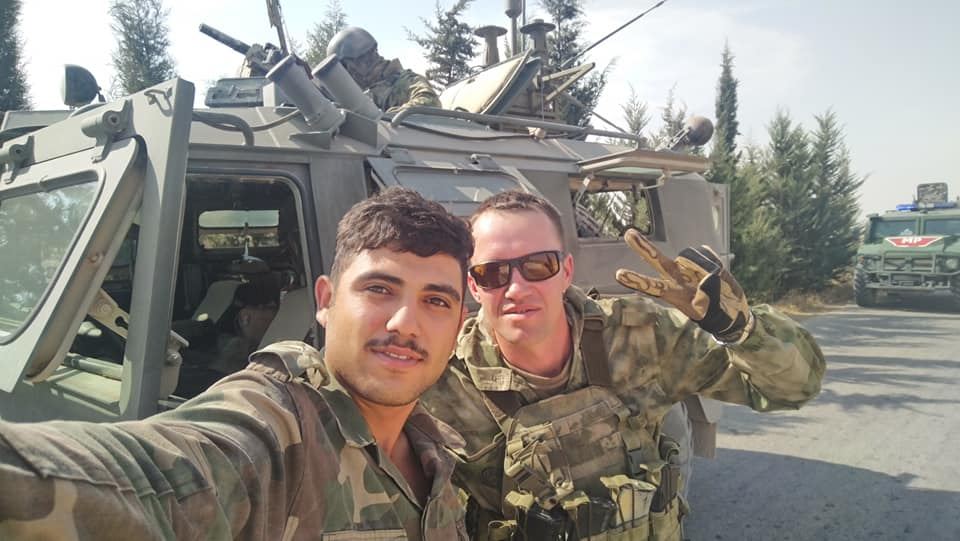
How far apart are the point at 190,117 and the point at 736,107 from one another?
24.2 meters

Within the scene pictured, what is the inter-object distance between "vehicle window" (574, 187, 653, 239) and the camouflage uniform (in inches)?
98.9

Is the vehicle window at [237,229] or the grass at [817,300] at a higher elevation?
the vehicle window at [237,229]

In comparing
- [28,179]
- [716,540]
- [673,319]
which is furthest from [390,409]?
[716,540]

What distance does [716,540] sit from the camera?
343 centimetres

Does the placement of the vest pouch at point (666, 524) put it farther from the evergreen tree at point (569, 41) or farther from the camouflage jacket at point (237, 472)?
the evergreen tree at point (569, 41)

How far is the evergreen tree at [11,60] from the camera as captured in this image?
41.4 ft

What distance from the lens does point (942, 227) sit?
14.1m

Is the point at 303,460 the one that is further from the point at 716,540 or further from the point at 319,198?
the point at 716,540

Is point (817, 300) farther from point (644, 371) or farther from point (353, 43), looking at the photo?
point (644, 371)

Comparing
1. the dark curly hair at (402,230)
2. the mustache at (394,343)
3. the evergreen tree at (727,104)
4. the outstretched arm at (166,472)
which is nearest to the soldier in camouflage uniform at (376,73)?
the dark curly hair at (402,230)

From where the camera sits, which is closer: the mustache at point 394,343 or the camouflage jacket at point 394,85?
the mustache at point 394,343

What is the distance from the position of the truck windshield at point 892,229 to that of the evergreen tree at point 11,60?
717 inches

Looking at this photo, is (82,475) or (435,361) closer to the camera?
(82,475)

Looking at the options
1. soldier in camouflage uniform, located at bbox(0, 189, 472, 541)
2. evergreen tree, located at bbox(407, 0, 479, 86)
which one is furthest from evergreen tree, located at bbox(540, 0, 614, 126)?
soldier in camouflage uniform, located at bbox(0, 189, 472, 541)
